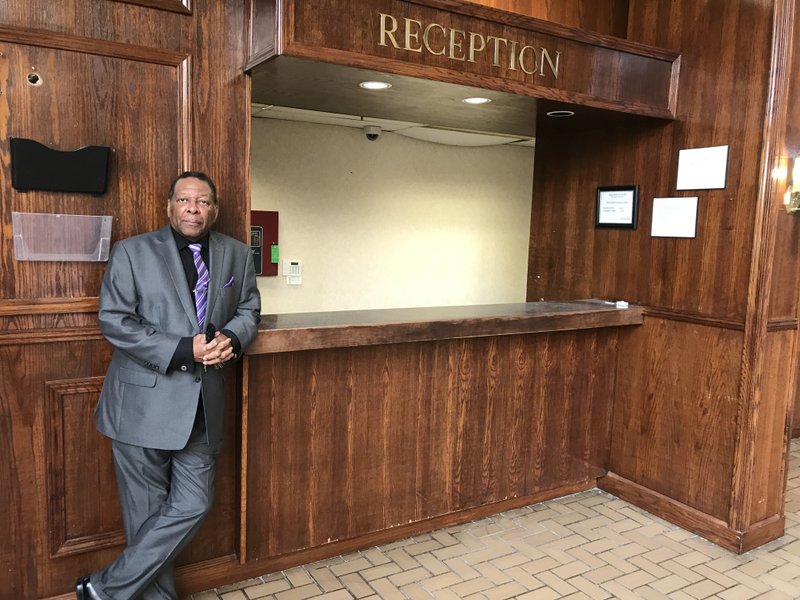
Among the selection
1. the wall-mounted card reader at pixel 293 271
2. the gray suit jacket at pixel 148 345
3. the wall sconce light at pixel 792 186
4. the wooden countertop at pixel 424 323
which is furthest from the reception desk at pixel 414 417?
the wall-mounted card reader at pixel 293 271

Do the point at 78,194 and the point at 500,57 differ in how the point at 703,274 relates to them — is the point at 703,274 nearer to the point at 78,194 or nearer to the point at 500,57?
the point at 500,57

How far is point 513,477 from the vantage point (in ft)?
12.9

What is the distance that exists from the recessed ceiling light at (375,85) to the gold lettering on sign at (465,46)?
0.30m

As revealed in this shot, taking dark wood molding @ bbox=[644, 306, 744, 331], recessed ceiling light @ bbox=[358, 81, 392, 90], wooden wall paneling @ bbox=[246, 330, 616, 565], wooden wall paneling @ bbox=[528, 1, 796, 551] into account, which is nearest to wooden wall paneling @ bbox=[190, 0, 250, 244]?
Result: recessed ceiling light @ bbox=[358, 81, 392, 90]

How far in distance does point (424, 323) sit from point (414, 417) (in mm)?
565

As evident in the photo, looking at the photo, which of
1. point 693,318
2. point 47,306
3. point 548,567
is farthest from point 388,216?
point 47,306

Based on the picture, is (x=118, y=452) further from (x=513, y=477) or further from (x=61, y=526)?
(x=513, y=477)

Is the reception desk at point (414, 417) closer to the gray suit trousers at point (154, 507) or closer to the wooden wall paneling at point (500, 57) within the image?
the gray suit trousers at point (154, 507)

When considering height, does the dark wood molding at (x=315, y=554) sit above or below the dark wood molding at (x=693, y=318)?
below

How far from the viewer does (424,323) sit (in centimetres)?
329

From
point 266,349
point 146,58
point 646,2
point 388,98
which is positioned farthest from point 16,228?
point 646,2

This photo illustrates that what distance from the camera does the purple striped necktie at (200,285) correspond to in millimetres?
2598

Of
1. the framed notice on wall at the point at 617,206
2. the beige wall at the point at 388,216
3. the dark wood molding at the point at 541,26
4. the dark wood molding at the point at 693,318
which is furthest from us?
the beige wall at the point at 388,216

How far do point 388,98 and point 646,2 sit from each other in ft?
5.81
